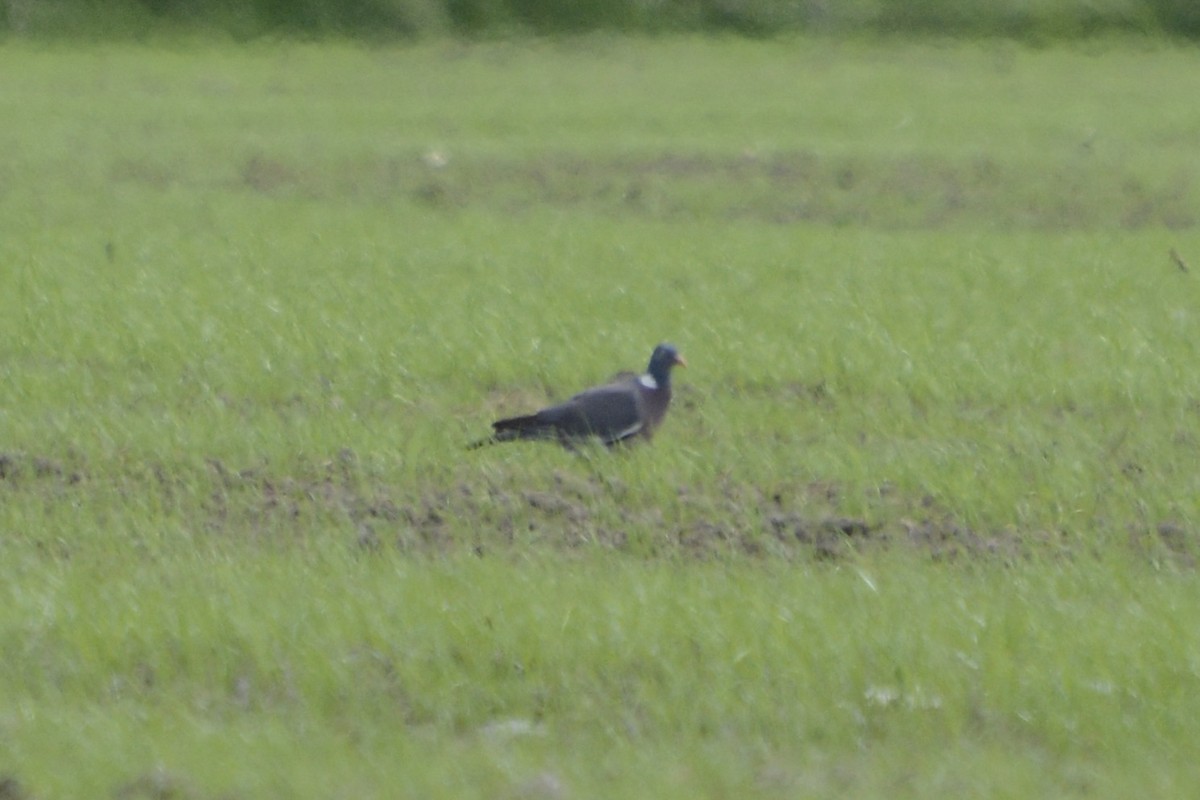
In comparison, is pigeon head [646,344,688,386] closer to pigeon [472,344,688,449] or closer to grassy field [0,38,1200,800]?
pigeon [472,344,688,449]

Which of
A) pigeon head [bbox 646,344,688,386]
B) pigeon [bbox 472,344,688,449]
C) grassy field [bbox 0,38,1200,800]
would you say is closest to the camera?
grassy field [bbox 0,38,1200,800]

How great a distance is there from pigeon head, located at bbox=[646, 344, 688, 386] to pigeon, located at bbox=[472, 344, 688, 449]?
0.11 meters

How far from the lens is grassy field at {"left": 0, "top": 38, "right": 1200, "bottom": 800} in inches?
190

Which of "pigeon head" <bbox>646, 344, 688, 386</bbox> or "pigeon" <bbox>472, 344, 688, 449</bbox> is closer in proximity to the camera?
"pigeon" <bbox>472, 344, 688, 449</bbox>

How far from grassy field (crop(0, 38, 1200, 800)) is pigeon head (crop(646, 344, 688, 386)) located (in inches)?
9.5

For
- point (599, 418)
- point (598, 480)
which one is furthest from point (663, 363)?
point (598, 480)

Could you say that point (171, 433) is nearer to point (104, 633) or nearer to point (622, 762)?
point (104, 633)

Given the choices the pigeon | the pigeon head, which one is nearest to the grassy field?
the pigeon

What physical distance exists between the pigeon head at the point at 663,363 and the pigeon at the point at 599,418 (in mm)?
110

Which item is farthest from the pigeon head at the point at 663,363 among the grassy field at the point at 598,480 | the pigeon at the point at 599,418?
the grassy field at the point at 598,480

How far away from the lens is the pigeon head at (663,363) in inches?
306

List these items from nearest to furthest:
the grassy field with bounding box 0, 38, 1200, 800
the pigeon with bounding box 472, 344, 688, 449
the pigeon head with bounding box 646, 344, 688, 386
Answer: the grassy field with bounding box 0, 38, 1200, 800
the pigeon with bounding box 472, 344, 688, 449
the pigeon head with bounding box 646, 344, 688, 386

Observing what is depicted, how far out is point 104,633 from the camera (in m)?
5.35

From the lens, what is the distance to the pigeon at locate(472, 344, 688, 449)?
7297 mm
